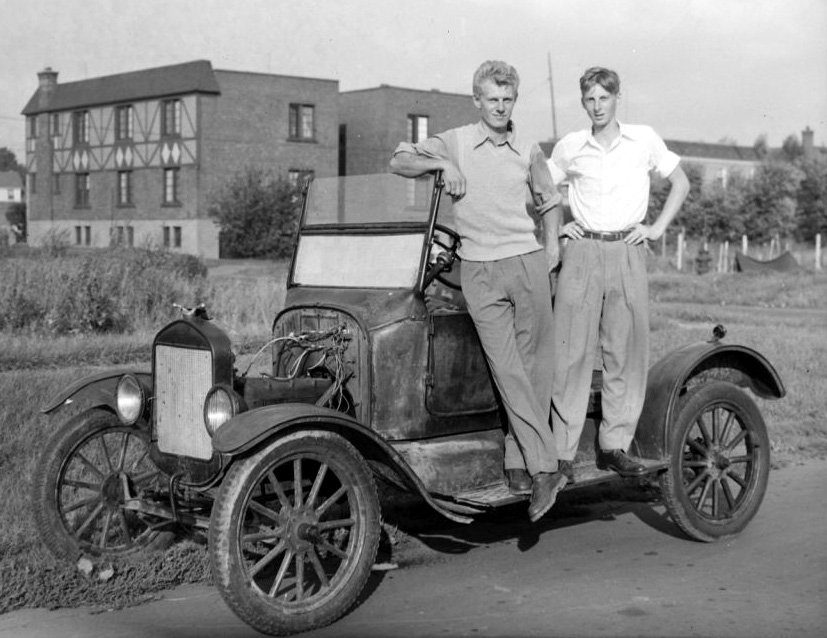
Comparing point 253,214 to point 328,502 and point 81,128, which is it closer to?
point 81,128

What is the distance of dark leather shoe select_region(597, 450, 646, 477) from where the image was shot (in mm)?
5754

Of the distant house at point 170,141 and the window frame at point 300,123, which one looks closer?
the distant house at point 170,141

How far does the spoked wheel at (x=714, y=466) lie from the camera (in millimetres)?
6000

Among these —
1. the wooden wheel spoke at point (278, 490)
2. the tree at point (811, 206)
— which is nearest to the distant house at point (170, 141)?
the tree at point (811, 206)

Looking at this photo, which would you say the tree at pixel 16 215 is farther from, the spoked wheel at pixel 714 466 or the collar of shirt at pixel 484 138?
the collar of shirt at pixel 484 138

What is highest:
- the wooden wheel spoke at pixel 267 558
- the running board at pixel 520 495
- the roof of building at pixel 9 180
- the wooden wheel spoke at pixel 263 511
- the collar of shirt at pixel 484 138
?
the roof of building at pixel 9 180

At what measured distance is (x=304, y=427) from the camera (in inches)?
186

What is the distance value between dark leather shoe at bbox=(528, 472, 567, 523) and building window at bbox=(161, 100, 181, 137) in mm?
38137

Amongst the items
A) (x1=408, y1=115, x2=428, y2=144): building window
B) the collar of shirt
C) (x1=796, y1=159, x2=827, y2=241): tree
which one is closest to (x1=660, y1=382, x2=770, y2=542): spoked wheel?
the collar of shirt

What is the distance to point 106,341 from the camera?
12.9 meters

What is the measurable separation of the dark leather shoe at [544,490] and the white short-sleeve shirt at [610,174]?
4.25 ft

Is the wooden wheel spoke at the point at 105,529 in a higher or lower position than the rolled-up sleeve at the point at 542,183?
lower

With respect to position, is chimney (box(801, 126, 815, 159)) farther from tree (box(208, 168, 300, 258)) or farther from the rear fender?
the rear fender

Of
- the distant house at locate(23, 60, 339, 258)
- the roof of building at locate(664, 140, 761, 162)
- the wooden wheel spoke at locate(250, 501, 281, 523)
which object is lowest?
the wooden wheel spoke at locate(250, 501, 281, 523)
